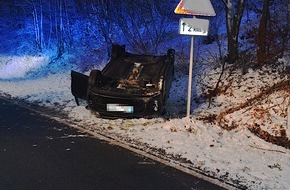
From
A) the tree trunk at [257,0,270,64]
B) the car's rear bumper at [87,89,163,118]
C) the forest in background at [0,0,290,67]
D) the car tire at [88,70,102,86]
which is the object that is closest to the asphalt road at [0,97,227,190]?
the car's rear bumper at [87,89,163,118]

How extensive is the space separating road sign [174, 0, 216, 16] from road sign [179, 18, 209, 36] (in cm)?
22

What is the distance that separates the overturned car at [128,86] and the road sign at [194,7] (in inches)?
66.5

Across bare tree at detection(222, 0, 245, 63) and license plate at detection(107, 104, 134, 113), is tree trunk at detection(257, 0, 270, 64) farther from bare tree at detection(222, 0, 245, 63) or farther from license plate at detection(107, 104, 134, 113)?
license plate at detection(107, 104, 134, 113)

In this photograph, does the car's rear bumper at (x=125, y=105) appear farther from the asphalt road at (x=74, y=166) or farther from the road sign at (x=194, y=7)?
the road sign at (x=194, y=7)

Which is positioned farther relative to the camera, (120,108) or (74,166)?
(120,108)

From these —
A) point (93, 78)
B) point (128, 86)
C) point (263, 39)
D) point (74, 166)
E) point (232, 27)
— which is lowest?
point (74, 166)

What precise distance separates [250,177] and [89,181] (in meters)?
2.36

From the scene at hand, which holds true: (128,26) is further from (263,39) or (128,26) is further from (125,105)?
(125,105)

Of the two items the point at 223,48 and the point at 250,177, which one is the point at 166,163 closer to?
the point at 250,177

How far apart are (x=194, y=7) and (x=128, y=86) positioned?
269cm

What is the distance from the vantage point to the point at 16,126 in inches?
306

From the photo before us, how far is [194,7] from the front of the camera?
22.5ft

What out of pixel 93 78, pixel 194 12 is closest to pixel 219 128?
pixel 194 12

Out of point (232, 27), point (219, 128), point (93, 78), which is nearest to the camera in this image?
point (219, 128)
